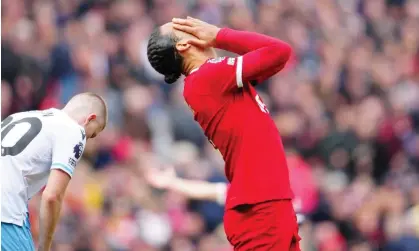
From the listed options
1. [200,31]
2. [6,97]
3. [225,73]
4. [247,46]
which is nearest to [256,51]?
[247,46]

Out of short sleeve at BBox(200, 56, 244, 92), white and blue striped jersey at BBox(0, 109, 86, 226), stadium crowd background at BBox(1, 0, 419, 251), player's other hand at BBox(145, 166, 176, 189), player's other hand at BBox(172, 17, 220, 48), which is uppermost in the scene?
player's other hand at BBox(172, 17, 220, 48)

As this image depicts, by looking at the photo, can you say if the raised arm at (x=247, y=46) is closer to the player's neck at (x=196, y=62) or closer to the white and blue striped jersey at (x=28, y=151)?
the player's neck at (x=196, y=62)

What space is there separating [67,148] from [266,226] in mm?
1263

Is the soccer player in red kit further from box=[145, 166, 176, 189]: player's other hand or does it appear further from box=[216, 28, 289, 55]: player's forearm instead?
box=[145, 166, 176, 189]: player's other hand

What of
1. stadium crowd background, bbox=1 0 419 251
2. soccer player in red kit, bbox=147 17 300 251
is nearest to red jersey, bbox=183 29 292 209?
soccer player in red kit, bbox=147 17 300 251

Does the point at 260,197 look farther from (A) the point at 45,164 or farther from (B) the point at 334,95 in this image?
(B) the point at 334,95

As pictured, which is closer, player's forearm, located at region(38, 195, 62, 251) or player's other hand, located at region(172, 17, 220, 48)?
player's forearm, located at region(38, 195, 62, 251)

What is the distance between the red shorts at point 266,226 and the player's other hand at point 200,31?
1000 mm

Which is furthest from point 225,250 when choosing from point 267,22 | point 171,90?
point 267,22

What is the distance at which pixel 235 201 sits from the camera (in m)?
7.06

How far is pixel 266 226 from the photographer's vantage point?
23.0 ft

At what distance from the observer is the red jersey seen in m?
6.96

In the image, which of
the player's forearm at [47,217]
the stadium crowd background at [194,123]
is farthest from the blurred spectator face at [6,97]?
the player's forearm at [47,217]

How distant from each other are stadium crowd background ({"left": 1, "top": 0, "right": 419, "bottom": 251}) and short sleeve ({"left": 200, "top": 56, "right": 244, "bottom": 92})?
16.5 feet
